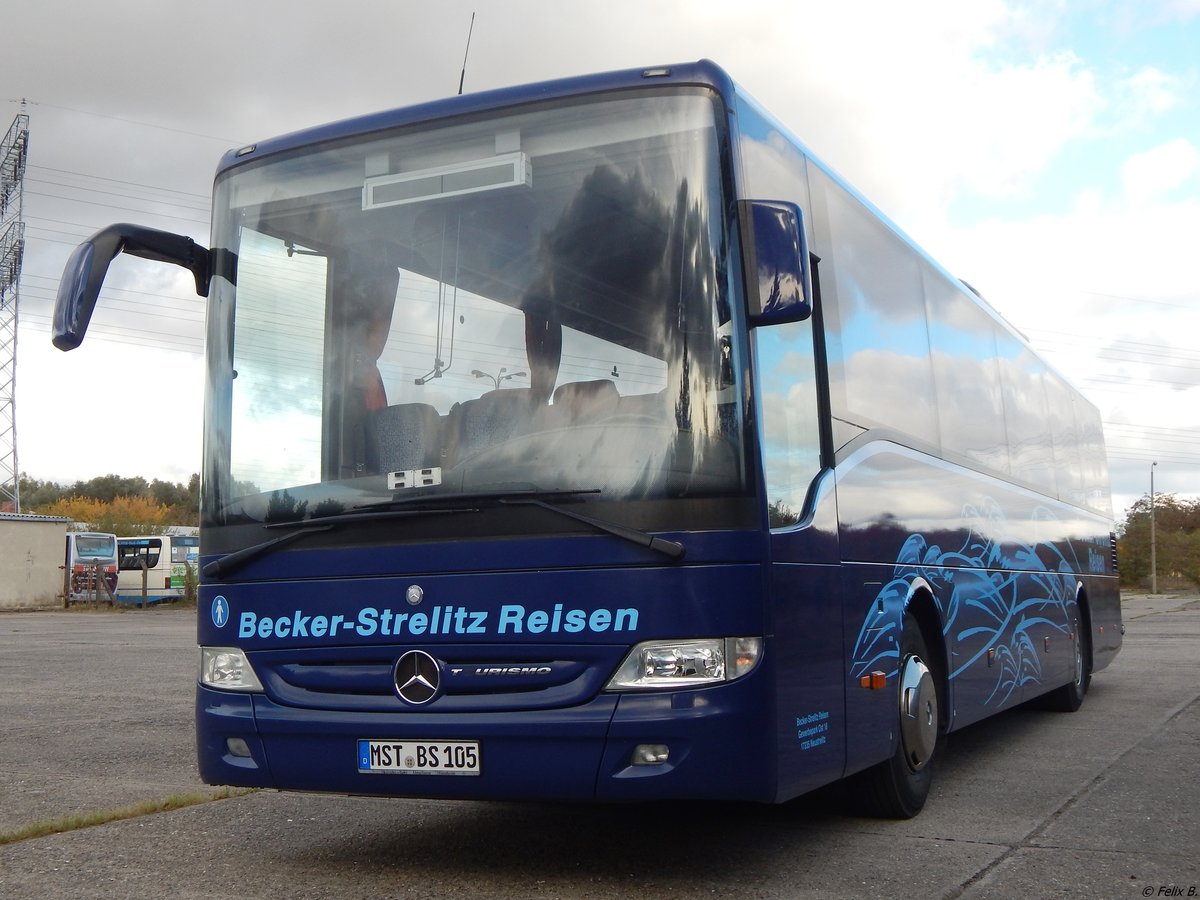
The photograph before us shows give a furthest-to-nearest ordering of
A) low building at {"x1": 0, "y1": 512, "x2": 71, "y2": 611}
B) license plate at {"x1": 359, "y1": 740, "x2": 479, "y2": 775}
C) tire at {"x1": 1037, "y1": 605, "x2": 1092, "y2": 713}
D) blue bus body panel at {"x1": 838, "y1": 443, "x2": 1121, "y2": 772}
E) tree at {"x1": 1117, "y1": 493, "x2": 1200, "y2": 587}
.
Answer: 1. tree at {"x1": 1117, "y1": 493, "x2": 1200, "y2": 587}
2. low building at {"x1": 0, "y1": 512, "x2": 71, "y2": 611}
3. tire at {"x1": 1037, "y1": 605, "x2": 1092, "y2": 713}
4. blue bus body panel at {"x1": 838, "y1": 443, "x2": 1121, "y2": 772}
5. license plate at {"x1": 359, "y1": 740, "x2": 479, "y2": 775}

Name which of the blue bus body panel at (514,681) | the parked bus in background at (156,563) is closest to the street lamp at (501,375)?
the blue bus body panel at (514,681)

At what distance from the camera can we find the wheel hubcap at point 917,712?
642 cm

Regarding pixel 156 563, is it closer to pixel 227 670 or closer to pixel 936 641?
pixel 936 641

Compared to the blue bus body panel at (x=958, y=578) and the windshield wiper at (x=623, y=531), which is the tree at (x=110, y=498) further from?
the windshield wiper at (x=623, y=531)

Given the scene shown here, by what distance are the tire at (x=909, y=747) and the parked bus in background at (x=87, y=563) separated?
154ft

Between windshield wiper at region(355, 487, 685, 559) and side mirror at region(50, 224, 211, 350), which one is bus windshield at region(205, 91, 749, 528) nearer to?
windshield wiper at region(355, 487, 685, 559)

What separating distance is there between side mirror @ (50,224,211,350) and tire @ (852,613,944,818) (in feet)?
12.4

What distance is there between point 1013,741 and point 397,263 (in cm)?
647

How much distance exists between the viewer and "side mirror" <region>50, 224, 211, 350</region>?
5.31 metres

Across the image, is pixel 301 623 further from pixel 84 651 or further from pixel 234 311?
pixel 84 651

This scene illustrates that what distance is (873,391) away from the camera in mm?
6629

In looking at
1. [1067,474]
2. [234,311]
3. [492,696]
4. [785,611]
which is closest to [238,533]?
[234,311]

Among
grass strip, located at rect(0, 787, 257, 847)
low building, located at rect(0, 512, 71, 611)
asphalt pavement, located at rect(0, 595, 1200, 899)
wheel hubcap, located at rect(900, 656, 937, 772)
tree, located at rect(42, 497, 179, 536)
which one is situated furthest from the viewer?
tree, located at rect(42, 497, 179, 536)

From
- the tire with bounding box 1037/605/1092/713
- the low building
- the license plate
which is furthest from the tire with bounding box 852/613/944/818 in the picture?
the low building
